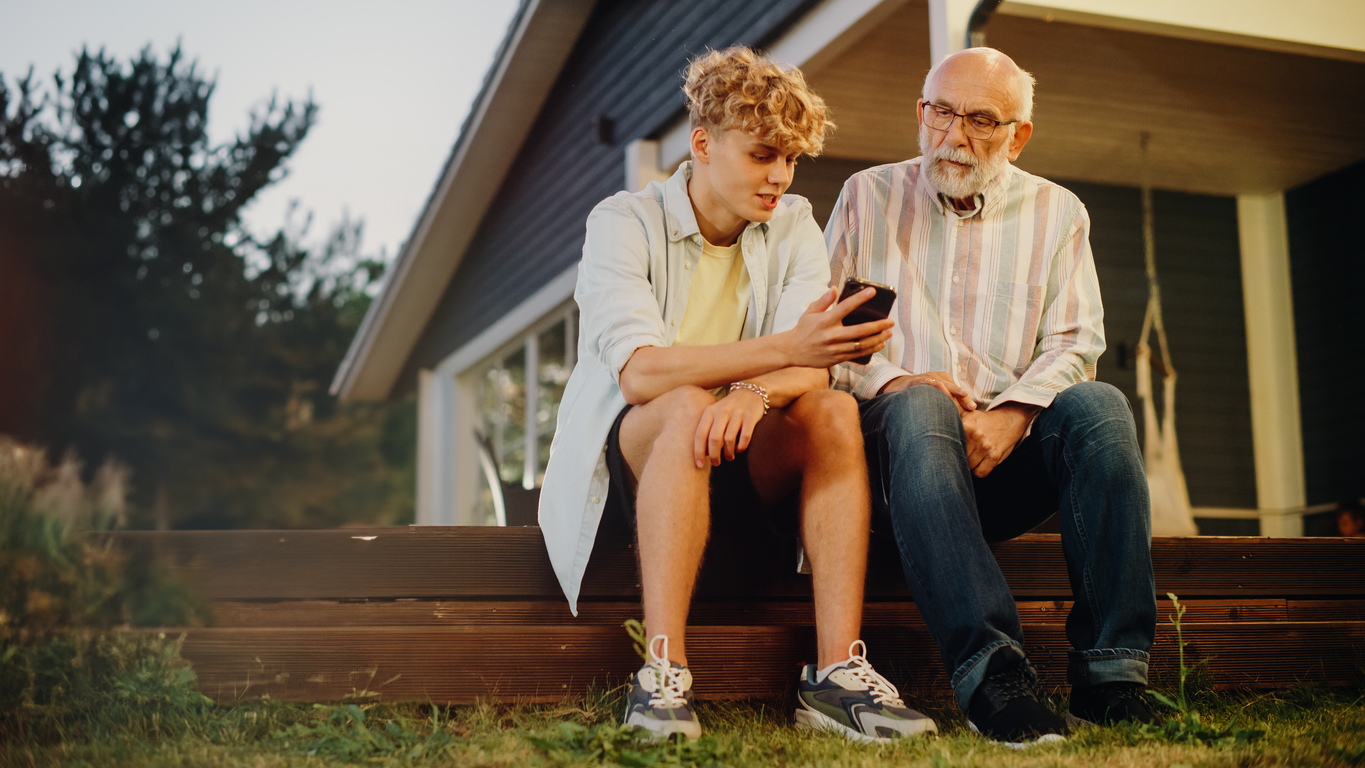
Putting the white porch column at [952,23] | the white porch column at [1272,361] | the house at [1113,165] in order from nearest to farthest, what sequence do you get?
1. the white porch column at [952,23]
2. the house at [1113,165]
3. the white porch column at [1272,361]

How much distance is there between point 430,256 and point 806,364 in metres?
8.15

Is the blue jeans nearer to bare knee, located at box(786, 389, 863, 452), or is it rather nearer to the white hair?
bare knee, located at box(786, 389, 863, 452)

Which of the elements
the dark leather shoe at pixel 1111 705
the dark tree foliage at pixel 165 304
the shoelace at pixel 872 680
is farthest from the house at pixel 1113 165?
the dark tree foliage at pixel 165 304

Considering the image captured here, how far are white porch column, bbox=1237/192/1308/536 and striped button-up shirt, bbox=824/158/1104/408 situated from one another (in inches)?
198

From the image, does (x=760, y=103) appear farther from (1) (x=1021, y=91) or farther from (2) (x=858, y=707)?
(2) (x=858, y=707)

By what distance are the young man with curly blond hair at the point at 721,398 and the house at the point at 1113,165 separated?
1.61 metres

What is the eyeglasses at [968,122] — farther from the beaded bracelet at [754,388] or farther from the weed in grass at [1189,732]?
the weed in grass at [1189,732]

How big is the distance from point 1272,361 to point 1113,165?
1.65 m

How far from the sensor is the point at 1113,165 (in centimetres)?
636

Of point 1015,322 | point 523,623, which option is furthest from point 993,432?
point 523,623

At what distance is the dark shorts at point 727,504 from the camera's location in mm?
2057

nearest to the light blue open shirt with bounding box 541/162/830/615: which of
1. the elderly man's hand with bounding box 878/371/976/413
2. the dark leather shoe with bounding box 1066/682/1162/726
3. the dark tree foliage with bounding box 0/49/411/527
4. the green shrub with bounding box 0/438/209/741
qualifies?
the elderly man's hand with bounding box 878/371/976/413

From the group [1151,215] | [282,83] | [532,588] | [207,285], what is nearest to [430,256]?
[1151,215]

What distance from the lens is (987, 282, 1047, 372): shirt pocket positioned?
2.34 meters
